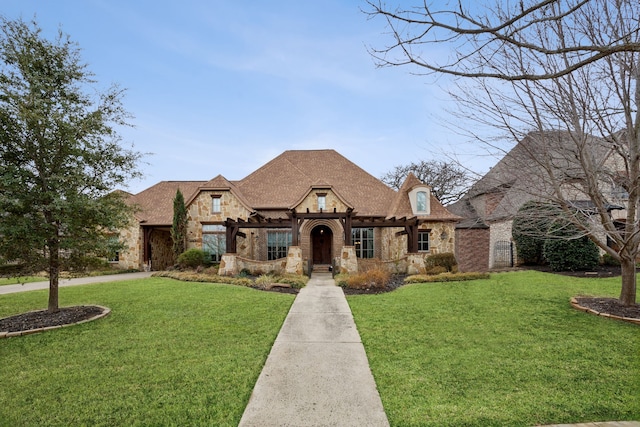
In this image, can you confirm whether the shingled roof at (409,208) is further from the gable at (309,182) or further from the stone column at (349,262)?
the stone column at (349,262)

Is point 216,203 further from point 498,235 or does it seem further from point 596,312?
point 498,235

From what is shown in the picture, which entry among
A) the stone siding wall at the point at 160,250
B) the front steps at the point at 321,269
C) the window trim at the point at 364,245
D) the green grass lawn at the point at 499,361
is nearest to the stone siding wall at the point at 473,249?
the window trim at the point at 364,245

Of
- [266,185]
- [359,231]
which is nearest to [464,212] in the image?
[359,231]

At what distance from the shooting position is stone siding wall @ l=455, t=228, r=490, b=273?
2172 centimetres

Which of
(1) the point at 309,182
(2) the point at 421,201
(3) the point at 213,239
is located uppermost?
(1) the point at 309,182

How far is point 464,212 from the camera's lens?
25641 millimetres

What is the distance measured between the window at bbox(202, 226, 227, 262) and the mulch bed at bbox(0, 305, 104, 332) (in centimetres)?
1049

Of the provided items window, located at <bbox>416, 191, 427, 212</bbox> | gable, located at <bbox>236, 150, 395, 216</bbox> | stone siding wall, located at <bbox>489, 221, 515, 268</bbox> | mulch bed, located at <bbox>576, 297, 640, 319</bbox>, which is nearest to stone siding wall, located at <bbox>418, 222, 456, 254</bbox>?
window, located at <bbox>416, 191, 427, 212</bbox>

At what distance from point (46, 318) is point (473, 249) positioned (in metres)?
22.9

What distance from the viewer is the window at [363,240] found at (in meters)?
19.1

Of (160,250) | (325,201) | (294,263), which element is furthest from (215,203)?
(294,263)

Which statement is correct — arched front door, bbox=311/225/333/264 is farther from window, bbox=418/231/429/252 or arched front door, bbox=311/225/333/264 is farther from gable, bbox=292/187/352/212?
window, bbox=418/231/429/252

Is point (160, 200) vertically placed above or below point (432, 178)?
below

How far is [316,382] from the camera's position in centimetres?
428
